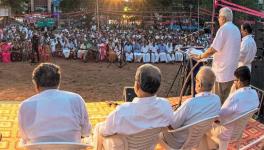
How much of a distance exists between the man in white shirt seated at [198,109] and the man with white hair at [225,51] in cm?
149

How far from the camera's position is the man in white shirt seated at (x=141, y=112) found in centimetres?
339

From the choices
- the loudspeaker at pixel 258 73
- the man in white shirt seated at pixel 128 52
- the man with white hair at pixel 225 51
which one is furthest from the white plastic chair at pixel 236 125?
the man in white shirt seated at pixel 128 52

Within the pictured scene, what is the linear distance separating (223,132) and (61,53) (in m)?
15.4

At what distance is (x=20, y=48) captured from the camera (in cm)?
1780

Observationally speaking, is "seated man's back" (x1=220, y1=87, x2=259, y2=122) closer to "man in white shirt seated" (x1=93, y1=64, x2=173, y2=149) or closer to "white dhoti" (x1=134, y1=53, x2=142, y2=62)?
"man in white shirt seated" (x1=93, y1=64, x2=173, y2=149)

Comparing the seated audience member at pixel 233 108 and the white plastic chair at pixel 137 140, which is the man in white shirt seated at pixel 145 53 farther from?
the white plastic chair at pixel 137 140

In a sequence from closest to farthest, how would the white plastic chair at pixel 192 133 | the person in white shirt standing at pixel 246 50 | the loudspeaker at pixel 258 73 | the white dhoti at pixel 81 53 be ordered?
the white plastic chair at pixel 192 133 → the person in white shirt standing at pixel 246 50 → the loudspeaker at pixel 258 73 → the white dhoti at pixel 81 53

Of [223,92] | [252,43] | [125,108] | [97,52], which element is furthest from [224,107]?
[97,52]

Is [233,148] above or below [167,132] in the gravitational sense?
below

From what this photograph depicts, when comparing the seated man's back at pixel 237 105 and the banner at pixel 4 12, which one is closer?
the seated man's back at pixel 237 105

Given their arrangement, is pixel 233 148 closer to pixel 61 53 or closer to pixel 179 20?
pixel 61 53

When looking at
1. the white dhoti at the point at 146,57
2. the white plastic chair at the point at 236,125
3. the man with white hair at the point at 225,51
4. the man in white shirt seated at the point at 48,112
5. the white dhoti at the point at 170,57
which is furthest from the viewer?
the white dhoti at the point at 170,57

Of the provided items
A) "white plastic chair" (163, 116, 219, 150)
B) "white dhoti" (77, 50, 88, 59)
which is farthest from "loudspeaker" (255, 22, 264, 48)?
"white dhoti" (77, 50, 88, 59)

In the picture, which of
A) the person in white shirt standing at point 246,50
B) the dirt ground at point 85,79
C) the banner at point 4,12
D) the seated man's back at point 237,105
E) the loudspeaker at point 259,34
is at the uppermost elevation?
the banner at point 4,12
